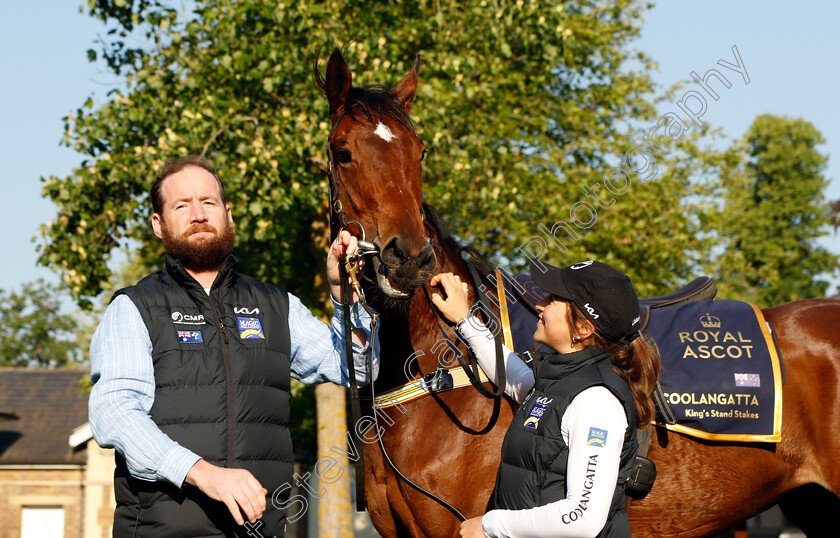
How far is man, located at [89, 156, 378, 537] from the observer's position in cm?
257

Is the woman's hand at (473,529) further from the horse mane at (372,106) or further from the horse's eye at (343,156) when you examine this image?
the horse mane at (372,106)

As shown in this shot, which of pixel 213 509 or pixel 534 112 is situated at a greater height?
pixel 534 112

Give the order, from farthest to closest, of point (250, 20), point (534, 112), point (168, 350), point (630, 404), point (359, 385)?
1. point (534, 112)
2. point (250, 20)
3. point (359, 385)
4. point (168, 350)
5. point (630, 404)

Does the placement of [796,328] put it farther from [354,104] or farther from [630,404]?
[354,104]

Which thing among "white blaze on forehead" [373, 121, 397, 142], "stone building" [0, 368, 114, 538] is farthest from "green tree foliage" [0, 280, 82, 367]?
"white blaze on forehead" [373, 121, 397, 142]

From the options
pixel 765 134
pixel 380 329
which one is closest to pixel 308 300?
pixel 380 329

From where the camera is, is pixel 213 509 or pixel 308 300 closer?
pixel 213 509

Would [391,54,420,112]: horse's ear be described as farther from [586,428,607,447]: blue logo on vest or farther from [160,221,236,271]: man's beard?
[586,428,607,447]: blue logo on vest

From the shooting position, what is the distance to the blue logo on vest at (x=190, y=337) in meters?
2.85

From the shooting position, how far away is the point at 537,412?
2.56 meters

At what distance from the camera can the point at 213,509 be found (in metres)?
2.82

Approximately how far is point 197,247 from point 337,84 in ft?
4.05

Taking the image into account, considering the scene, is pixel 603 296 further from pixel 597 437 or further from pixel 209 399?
pixel 209 399

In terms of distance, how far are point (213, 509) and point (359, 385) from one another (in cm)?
90
